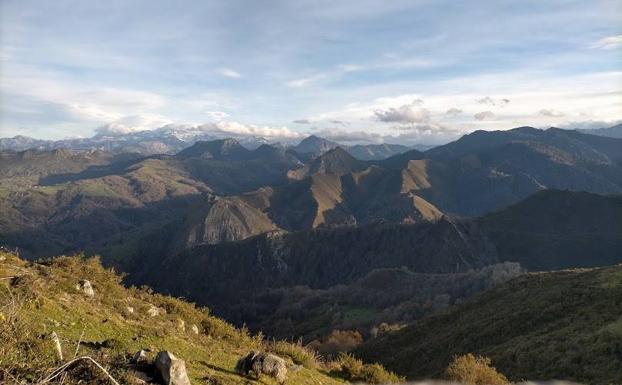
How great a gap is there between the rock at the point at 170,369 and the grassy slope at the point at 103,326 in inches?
30.7

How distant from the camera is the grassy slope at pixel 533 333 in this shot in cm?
3559

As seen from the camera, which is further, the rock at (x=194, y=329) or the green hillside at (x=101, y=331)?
the rock at (x=194, y=329)

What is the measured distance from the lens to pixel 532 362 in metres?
39.4

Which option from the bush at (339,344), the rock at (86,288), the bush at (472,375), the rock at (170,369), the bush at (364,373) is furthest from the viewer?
A: the bush at (339,344)

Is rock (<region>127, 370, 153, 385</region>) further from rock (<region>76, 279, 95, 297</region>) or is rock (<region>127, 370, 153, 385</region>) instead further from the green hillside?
rock (<region>76, 279, 95, 297</region>)

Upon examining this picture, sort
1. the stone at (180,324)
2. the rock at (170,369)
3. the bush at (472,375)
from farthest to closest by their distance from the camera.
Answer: the bush at (472,375)
the stone at (180,324)
the rock at (170,369)

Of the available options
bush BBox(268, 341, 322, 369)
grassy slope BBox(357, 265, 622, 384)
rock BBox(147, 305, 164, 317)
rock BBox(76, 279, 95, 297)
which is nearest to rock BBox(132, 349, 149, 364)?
bush BBox(268, 341, 322, 369)

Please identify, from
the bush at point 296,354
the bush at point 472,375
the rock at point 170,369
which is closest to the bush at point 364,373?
the bush at point 296,354

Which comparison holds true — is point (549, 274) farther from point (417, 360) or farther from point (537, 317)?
point (417, 360)

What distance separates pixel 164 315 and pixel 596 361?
30.0 metres

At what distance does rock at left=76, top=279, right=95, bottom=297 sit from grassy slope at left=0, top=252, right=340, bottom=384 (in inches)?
12.7

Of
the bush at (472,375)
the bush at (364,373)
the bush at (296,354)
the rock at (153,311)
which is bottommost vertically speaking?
Answer: the bush at (472,375)

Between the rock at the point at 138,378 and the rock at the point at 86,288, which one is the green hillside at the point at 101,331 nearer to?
the rock at the point at 138,378

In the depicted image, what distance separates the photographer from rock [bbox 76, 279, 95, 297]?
21353 millimetres
